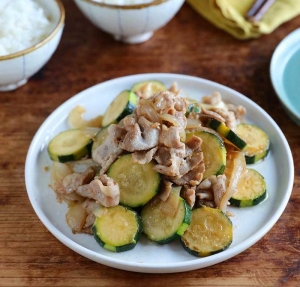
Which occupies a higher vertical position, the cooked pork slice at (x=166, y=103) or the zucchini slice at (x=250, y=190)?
the cooked pork slice at (x=166, y=103)

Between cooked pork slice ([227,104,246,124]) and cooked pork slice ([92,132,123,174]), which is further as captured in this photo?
cooked pork slice ([227,104,246,124])

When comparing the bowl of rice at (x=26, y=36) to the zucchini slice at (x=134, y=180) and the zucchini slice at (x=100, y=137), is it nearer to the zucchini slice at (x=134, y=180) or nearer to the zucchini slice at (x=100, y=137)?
the zucchini slice at (x=100, y=137)

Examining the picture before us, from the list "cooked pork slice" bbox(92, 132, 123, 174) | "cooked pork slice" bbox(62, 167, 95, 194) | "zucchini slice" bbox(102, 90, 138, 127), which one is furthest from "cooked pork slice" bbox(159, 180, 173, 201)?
"zucchini slice" bbox(102, 90, 138, 127)

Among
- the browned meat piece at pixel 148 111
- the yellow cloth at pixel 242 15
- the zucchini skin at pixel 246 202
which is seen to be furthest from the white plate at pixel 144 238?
the yellow cloth at pixel 242 15

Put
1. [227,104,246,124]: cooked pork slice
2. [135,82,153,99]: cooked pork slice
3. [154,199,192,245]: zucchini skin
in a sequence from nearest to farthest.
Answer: [154,199,192,245]: zucchini skin → [227,104,246,124]: cooked pork slice → [135,82,153,99]: cooked pork slice

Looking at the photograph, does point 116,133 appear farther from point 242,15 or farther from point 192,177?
point 242,15

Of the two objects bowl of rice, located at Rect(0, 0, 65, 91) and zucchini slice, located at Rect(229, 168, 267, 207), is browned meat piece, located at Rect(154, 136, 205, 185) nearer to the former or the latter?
zucchini slice, located at Rect(229, 168, 267, 207)

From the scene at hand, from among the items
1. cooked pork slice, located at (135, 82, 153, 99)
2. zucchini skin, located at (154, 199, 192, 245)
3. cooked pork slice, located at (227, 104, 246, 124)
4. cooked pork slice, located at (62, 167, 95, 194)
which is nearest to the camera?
zucchini skin, located at (154, 199, 192, 245)

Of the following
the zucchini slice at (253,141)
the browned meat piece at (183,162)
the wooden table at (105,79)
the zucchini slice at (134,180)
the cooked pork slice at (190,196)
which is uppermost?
the browned meat piece at (183,162)

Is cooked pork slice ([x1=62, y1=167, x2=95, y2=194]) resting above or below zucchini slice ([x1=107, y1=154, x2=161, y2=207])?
below

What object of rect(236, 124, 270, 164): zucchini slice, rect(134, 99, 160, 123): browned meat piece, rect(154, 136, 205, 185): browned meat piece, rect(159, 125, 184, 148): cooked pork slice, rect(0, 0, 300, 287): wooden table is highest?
rect(159, 125, 184, 148): cooked pork slice
